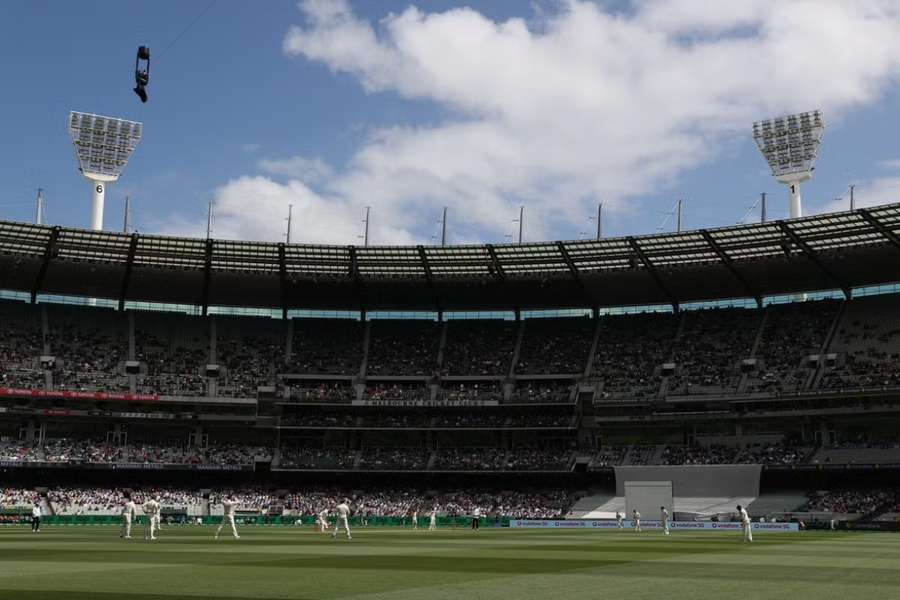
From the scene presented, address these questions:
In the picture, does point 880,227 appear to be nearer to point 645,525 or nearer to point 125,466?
point 645,525

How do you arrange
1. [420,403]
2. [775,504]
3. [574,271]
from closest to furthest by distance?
[775,504], [574,271], [420,403]

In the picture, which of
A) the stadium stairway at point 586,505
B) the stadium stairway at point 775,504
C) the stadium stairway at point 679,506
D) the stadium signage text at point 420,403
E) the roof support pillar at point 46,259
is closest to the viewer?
the stadium stairway at point 775,504

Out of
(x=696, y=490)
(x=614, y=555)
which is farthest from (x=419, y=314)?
(x=614, y=555)

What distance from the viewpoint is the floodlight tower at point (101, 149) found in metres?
87.9

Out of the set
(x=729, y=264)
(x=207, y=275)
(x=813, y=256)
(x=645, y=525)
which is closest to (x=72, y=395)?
(x=207, y=275)

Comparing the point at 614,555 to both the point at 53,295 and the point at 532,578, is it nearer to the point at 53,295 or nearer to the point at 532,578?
the point at 532,578

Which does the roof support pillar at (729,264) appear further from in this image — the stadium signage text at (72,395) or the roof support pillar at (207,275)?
the stadium signage text at (72,395)

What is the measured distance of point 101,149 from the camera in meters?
88.9

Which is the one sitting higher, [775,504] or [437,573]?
[437,573]

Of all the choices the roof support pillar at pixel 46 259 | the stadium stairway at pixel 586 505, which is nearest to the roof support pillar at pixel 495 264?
the stadium stairway at pixel 586 505

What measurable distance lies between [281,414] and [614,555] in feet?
209

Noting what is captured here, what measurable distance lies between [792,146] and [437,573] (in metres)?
74.0

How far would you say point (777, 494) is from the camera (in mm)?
75250

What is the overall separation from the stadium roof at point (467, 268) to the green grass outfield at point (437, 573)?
44.4 m
